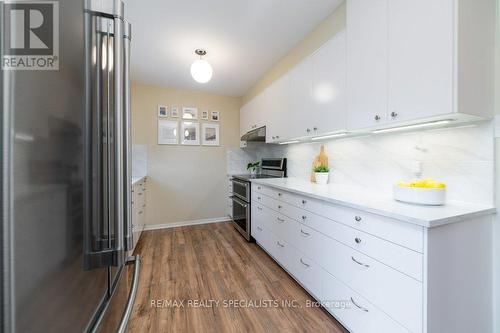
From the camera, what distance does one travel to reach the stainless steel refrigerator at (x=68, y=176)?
328 mm

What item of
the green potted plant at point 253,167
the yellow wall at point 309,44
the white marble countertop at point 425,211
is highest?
the yellow wall at point 309,44

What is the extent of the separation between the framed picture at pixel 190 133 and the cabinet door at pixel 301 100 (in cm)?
198

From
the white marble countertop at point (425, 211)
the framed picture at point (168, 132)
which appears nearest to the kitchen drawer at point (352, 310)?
the white marble countertop at point (425, 211)

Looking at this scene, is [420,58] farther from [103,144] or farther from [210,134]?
[210,134]

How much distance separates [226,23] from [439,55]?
1.71 m

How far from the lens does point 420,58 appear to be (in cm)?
117

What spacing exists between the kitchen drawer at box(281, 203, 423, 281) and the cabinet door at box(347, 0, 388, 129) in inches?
29.3

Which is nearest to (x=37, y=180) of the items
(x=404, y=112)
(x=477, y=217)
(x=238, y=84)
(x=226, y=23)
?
(x=404, y=112)

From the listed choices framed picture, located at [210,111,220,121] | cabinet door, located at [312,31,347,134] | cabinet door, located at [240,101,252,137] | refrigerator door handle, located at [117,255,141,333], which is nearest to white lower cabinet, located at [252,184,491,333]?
cabinet door, located at [312,31,347,134]

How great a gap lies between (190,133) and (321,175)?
255cm

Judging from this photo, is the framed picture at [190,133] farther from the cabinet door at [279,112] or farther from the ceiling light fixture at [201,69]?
the ceiling light fixture at [201,69]

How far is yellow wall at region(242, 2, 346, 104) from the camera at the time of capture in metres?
1.85

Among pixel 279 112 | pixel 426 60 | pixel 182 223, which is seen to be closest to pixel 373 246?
pixel 426 60

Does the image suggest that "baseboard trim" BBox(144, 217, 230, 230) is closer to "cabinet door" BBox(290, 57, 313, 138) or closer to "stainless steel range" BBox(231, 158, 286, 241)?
"stainless steel range" BBox(231, 158, 286, 241)
